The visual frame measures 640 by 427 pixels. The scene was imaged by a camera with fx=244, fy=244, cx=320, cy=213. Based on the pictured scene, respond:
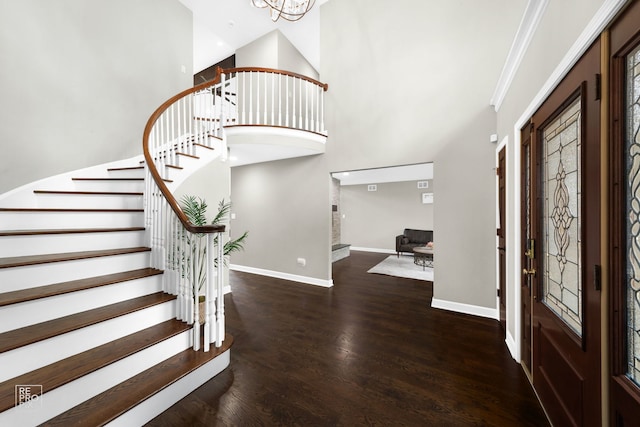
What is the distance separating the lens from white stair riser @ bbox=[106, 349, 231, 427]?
1428mm

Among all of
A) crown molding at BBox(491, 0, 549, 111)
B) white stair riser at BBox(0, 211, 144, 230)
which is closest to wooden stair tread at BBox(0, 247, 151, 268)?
white stair riser at BBox(0, 211, 144, 230)

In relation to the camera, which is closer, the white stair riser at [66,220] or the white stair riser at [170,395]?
the white stair riser at [170,395]

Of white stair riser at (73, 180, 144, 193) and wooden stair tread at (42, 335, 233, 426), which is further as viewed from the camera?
white stair riser at (73, 180, 144, 193)

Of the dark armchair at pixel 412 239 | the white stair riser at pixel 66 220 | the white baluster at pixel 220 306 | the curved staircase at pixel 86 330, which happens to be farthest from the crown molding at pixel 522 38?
the dark armchair at pixel 412 239

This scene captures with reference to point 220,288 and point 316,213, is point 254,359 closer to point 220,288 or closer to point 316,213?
point 220,288

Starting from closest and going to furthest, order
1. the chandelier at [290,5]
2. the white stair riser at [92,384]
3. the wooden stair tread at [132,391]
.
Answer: the white stair riser at [92,384] → the wooden stair tread at [132,391] → the chandelier at [290,5]

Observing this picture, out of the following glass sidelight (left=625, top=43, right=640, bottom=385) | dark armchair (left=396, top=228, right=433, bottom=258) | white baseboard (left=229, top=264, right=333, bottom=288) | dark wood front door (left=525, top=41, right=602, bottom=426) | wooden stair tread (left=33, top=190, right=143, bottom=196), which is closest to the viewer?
glass sidelight (left=625, top=43, right=640, bottom=385)

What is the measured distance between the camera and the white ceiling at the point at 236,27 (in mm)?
4715

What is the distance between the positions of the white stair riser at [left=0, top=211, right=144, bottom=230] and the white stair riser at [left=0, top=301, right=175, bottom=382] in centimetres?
115

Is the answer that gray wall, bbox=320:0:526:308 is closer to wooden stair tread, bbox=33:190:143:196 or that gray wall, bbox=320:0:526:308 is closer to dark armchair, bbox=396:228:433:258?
wooden stair tread, bbox=33:190:143:196

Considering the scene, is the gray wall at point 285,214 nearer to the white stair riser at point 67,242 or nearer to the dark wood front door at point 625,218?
the white stair riser at point 67,242

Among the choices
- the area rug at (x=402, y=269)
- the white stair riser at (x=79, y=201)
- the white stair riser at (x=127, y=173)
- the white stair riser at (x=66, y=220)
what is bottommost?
the area rug at (x=402, y=269)

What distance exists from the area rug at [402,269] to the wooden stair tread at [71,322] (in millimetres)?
4204

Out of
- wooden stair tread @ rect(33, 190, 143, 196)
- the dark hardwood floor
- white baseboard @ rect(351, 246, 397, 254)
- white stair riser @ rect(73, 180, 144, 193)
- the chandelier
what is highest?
the chandelier
